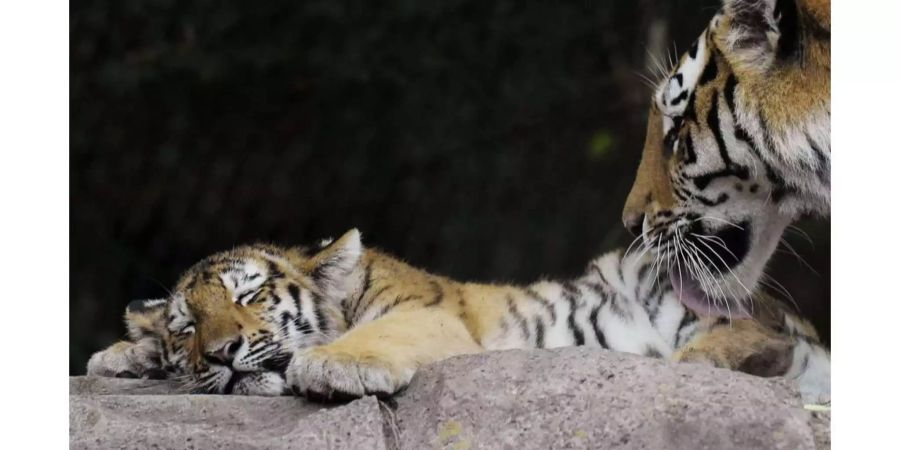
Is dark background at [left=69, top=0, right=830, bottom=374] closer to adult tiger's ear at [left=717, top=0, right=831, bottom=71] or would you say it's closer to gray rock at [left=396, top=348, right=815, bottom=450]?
adult tiger's ear at [left=717, top=0, right=831, bottom=71]

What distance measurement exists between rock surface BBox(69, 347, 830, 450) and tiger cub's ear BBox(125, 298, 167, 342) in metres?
0.42

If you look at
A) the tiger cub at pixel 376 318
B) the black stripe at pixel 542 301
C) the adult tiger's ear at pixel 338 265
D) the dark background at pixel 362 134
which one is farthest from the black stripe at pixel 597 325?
the adult tiger's ear at pixel 338 265

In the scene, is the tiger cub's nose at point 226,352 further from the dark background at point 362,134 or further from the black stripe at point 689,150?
the black stripe at point 689,150

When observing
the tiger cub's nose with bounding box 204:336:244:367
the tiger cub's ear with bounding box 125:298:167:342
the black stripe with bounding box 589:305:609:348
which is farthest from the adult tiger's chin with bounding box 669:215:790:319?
the tiger cub's ear with bounding box 125:298:167:342

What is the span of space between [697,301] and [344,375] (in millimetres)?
1046

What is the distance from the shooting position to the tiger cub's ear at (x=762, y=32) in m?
2.71

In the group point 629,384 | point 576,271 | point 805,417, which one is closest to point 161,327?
point 576,271

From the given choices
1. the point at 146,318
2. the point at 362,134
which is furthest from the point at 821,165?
the point at 146,318

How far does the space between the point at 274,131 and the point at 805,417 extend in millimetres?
1622

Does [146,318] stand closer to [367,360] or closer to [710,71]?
[367,360]

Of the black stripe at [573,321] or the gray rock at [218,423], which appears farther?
the black stripe at [573,321]

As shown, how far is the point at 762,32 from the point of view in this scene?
2768 millimetres

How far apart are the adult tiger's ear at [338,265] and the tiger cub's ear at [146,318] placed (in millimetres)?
439
